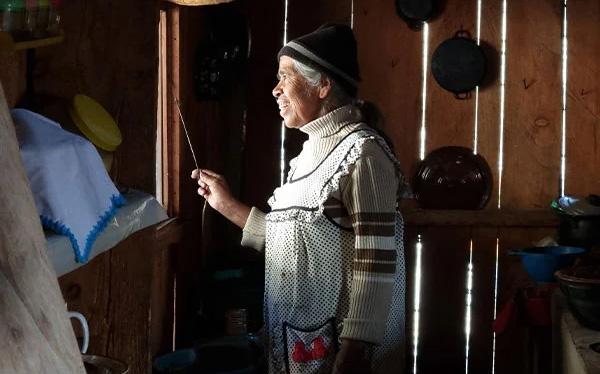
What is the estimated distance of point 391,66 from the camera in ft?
13.5

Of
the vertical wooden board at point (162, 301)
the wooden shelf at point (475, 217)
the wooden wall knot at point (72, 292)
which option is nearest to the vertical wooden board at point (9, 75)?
the wooden wall knot at point (72, 292)

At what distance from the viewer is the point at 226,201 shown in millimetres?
2740

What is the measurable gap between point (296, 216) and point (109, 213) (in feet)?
3.81

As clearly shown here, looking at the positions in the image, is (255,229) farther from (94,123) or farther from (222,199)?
(94,123)

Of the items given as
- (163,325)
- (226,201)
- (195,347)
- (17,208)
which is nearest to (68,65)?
(17,208)

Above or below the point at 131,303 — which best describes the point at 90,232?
above

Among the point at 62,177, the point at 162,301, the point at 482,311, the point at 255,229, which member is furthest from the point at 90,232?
the point at 482,311

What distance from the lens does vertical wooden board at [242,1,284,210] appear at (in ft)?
13.6

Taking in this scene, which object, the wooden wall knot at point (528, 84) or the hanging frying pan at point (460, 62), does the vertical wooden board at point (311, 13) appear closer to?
the hanging frying pan at point (460, 62)

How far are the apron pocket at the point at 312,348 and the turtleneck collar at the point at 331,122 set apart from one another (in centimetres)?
56

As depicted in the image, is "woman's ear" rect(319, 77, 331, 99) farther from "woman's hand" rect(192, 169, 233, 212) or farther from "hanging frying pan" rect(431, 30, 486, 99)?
"hanging frying pan" rect(431, 30, 486, 99)

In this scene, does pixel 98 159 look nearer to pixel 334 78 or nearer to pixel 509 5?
pixel 334 78

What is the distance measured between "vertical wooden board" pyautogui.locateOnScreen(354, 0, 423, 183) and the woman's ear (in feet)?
5.44

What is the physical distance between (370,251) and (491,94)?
210cm
